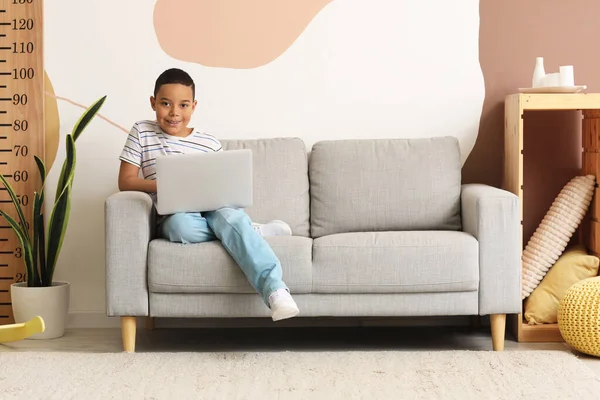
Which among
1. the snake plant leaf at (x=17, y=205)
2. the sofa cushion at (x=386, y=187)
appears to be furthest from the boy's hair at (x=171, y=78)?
the snake plant leaf at (x=17, y=205)

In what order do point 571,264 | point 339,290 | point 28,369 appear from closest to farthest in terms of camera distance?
point 28,369 < point 339,290 < point 571,264

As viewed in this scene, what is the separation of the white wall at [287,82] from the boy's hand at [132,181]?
48 centimetres

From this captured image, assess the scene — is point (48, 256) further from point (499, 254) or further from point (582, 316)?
point (582, 316)

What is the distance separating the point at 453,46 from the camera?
12.0ft

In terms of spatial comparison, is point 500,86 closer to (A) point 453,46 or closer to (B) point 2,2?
(A) point 453,46

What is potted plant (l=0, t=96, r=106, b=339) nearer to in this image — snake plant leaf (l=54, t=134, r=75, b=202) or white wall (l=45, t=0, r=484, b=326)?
snake plant leaf (l=54, t=134, r=75, b=202)

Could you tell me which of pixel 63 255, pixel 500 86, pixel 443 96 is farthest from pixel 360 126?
pixel 63 255

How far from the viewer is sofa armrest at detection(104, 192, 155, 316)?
2.96 m

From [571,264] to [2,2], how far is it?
2.67 metres

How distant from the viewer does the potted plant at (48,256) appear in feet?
11.1

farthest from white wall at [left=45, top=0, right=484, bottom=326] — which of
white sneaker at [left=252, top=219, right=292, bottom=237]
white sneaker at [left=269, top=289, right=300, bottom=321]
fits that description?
white sneaker at [left=269, top=289, right=300, bottom=321]

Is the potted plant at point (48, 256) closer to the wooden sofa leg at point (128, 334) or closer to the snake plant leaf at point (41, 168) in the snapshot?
the snake plant leaf at point (41, 168)

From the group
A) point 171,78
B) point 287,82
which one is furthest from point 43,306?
point 287,82

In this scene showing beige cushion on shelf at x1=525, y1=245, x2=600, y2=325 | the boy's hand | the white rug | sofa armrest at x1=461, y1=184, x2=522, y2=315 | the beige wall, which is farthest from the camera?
the beige wall
